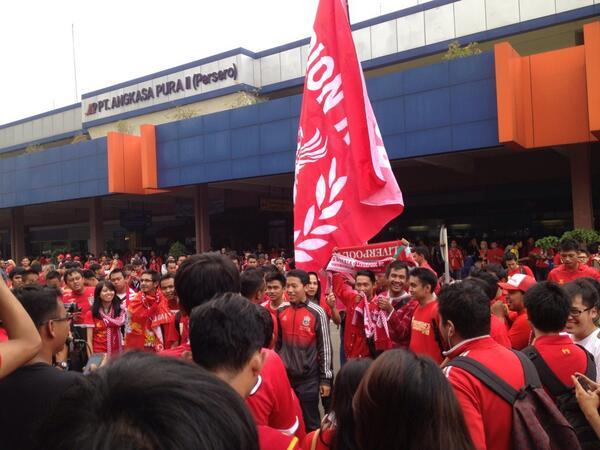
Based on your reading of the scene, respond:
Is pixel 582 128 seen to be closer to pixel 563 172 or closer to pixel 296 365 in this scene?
pixel 563 172

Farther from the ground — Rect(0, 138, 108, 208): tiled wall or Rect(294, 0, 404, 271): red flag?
Rect(0, 138, 108, 208): tiled wall

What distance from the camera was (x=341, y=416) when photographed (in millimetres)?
1867

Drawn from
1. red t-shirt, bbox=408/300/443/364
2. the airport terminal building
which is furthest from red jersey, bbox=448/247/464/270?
red t-shirt, bbox=408/300/443/364

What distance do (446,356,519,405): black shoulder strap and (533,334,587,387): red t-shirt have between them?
0.68m

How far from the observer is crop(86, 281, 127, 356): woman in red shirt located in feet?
19.3

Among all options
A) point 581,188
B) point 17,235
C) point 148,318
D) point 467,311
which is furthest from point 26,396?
point 17,235

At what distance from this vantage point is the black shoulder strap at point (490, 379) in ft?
6.90

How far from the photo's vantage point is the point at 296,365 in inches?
172

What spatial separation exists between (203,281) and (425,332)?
2.11m

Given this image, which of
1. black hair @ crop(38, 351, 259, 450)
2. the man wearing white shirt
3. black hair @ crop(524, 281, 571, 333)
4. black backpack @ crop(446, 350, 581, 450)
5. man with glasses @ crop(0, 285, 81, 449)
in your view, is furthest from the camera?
the man wearing white shirt

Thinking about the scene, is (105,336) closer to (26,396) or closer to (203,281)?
(203,281)

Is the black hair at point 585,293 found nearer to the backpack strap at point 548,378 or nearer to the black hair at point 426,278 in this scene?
the backpack strap at point 548,378

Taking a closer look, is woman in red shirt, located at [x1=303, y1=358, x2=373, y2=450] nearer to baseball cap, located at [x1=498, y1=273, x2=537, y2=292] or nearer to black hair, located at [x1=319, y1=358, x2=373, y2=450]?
black hair, located at [x1=319, y1=358, x2=373, y2=450]

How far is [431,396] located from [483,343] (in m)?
1.01
